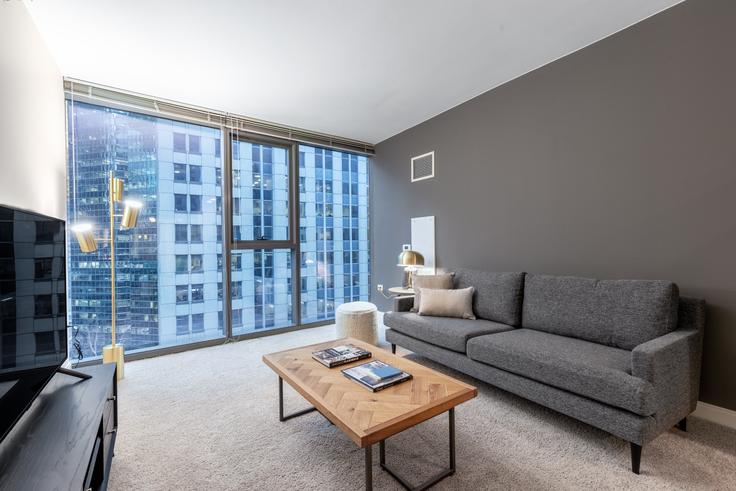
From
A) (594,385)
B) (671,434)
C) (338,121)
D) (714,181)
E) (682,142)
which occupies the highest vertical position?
(338,121)

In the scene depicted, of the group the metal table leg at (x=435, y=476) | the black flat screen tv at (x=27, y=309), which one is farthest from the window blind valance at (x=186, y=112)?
the metal table leg at (x=435, y=476)

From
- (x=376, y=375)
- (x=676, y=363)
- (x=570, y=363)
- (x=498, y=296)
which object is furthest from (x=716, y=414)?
(x=376, y=375)

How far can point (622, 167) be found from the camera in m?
2.45

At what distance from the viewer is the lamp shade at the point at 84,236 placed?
2.66 m

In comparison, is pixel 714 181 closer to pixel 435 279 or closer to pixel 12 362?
pixel 435 279

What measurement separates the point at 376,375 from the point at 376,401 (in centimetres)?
24

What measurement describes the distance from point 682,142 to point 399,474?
8.62 ft

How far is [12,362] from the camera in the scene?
3.91 feet

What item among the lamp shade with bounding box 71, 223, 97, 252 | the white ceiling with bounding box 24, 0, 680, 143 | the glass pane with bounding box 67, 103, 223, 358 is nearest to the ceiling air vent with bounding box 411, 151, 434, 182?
the white ceiling with bounding box 24, 0, 680, 143

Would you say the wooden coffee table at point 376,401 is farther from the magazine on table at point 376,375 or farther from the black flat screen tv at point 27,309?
the black flat screen tv at point 27,309

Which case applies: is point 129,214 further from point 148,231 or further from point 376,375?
point 376,375

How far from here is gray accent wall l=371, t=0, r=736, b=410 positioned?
2.05m

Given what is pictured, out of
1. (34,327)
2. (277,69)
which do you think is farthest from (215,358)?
(277,69)

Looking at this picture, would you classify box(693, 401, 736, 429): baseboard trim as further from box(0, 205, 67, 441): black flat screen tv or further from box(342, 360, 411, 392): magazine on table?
box(0, 205, 67, 441): black flat screen tv
